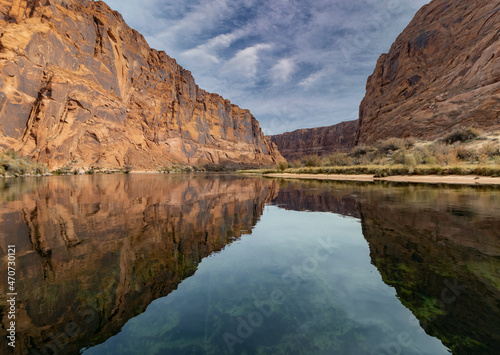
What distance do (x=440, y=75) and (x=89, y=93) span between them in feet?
247

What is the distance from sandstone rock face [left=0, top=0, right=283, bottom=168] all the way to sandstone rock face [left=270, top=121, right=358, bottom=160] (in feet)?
282

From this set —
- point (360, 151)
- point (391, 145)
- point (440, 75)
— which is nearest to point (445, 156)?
point (391, 145)

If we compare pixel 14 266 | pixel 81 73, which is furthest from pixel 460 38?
pixel 81 73

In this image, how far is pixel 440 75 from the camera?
4466 centimetres

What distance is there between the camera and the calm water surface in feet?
7.72

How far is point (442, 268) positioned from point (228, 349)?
12.2 ft

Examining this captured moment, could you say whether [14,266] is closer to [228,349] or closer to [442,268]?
[228,349]

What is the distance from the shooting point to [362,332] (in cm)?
249

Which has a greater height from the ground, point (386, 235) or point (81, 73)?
point (81, 73)

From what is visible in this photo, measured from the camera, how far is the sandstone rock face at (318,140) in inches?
5842

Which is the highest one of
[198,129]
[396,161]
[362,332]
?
[198,129]

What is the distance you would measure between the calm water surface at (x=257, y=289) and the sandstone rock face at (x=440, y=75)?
3692 centimetres

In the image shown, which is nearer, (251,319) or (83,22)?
(251,319)

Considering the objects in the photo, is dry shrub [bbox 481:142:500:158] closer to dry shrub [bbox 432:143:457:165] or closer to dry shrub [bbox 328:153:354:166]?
dry shrub [bbox 432:143:457:165]
